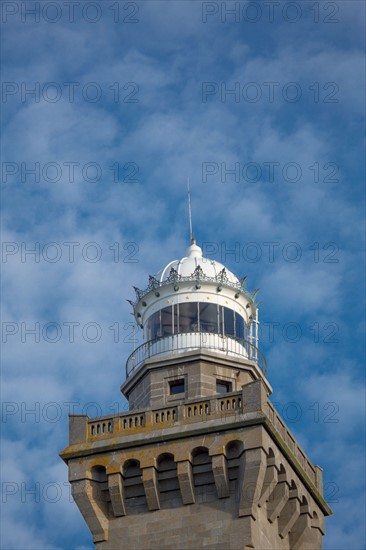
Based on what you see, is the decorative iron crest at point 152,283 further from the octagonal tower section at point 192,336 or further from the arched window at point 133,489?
the arched window at point 133,489

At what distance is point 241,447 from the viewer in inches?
1976

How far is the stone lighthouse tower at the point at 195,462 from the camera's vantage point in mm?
49938

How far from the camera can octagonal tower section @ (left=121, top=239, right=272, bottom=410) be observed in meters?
53.5

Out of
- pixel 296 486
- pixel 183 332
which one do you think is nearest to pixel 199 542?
pixel 296 486

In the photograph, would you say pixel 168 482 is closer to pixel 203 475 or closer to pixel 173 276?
pixel 203 475

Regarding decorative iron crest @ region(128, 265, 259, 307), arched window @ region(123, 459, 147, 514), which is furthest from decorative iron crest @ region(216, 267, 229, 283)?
arched window @ region(123, 459, 147, 514)

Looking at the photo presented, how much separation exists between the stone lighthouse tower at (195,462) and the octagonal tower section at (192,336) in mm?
50

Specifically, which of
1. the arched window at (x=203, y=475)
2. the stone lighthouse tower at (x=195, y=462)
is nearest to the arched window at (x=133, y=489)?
the stone lighthouse tower at (x=195, y=462)

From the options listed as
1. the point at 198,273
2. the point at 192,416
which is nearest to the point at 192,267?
the point at 198,273

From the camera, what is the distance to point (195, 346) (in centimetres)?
5453

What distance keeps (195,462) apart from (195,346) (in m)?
5.18

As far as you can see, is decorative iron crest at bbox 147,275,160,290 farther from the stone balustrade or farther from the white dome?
the stone balustrade

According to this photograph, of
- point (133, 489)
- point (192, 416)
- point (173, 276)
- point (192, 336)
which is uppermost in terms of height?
point (173, 276)

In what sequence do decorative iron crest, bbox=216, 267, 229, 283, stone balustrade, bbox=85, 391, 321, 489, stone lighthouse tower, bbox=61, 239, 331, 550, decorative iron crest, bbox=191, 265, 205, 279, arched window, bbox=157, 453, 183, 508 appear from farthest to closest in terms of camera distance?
1. decorative iron crest, bbox=216, 267, 229, 283
2. decorative iron crest, bbox=191, 265, 205, 279
3. arched window, bbox=157, 453, 183, 508
4. stone balustrade, bbox=85, 391, 321, 489
5. stone lighthouse tower, bbox=61, 239, 331, 550
